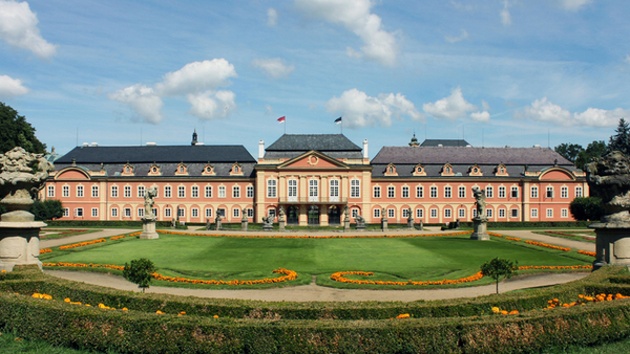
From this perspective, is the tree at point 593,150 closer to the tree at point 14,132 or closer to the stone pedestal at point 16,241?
the tree at point 14,132

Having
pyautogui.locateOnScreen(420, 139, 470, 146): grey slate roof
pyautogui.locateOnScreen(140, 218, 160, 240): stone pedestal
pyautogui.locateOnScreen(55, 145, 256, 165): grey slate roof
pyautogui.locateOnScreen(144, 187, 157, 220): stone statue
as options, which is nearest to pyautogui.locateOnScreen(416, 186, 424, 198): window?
pyautogui.locateOnScreen(55, 145, 256, 165): grey slate roof

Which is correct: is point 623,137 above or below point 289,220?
above

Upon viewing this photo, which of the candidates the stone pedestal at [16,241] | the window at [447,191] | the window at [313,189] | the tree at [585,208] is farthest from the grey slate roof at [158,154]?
the stone pedestal at [16,241]

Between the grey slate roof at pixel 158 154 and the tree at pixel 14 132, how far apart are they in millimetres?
15613

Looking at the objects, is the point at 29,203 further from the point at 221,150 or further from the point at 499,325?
the point at 221,150

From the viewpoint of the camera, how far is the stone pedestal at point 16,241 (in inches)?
650

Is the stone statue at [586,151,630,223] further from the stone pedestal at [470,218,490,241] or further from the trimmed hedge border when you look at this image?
the stone pedestal at [470,218,490,241]

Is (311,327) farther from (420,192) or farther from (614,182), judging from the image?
(420,192)

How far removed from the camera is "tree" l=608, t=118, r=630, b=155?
84188mm

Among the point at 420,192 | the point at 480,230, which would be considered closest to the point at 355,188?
the point at 420,192

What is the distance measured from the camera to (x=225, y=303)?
492 inches

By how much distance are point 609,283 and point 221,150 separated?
6277 cm

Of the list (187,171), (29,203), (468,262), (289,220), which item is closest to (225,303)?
(29,203)

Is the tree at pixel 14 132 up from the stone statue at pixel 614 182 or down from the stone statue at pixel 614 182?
up
